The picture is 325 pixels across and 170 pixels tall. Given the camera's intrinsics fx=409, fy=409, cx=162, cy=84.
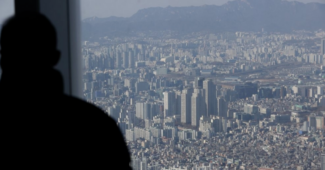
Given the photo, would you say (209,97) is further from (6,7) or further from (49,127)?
(49,127)

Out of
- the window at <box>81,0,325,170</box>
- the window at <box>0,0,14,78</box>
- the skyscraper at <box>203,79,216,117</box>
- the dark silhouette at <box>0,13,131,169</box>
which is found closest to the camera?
the dark silhouette at <box>0,13,131,169</box>

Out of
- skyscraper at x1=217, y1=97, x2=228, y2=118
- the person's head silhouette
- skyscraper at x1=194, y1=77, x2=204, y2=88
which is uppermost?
the person's head silhouette

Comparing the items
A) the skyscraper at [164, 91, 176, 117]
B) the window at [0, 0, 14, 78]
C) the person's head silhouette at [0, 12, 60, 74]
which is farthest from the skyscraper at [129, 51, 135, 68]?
the person's head silhouette at [0, 12, 60, 74]

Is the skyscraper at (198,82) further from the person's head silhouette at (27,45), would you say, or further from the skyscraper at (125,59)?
the person's head silhouette at (27,45)

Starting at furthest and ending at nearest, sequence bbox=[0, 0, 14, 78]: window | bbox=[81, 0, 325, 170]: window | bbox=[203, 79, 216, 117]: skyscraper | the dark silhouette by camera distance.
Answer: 1. bbox=[203, 79, 216, 117]: skyscraper
2. bbox=[81, 0, 325, 170]: window
3. bbox=[0, 0, 14, 78]: window
4. the dark silhouette

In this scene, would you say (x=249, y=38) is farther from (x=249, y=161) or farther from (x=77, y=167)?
(x=77, y=167)

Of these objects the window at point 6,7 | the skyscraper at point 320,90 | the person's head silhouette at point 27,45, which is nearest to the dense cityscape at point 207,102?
the skyscraper at point 320,90

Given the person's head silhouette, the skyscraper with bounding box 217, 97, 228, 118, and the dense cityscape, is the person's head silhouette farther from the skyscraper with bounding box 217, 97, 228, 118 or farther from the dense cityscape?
the skyscraper with bounding box 217, 97, 228, 118
